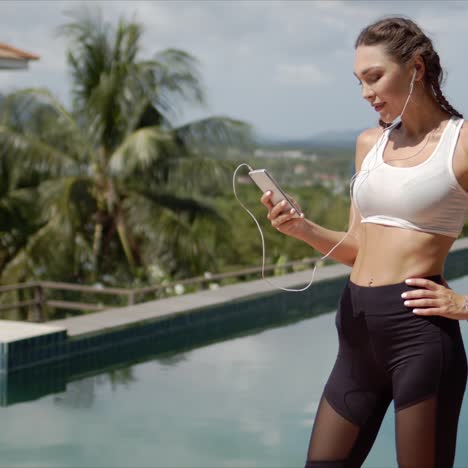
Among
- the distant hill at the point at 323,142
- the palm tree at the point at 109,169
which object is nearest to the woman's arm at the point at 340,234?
the distant hill at the point at 323,142

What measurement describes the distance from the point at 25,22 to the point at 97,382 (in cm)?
6146

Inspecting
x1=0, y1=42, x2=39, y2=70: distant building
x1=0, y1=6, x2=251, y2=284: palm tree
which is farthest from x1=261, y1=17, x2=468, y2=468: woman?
x1=0, y1=6, x2=251, y2=284: palm tree

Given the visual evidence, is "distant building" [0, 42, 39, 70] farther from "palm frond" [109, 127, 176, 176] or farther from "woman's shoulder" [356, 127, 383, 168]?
"woman's shoulder" [356, 127, 383, 168]

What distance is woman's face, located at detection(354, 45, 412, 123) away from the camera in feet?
6.03

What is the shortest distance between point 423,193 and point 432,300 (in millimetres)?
211

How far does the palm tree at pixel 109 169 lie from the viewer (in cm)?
Answer: 1224

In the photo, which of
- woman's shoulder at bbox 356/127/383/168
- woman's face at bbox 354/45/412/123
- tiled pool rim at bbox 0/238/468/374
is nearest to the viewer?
woman's face at bbox 354/45/412/123

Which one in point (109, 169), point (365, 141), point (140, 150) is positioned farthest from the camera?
point (109, 169)

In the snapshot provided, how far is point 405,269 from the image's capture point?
189 cm

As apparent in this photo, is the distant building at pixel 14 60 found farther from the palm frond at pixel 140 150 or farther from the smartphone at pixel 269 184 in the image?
the smartphone at pixel 269 184

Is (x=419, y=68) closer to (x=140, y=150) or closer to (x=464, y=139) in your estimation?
(x=464, y=139)

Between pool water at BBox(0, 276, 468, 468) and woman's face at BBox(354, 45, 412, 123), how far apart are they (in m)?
2.86

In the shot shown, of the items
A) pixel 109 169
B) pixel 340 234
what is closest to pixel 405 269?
pixel 340 234

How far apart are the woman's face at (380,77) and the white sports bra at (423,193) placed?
125mm
